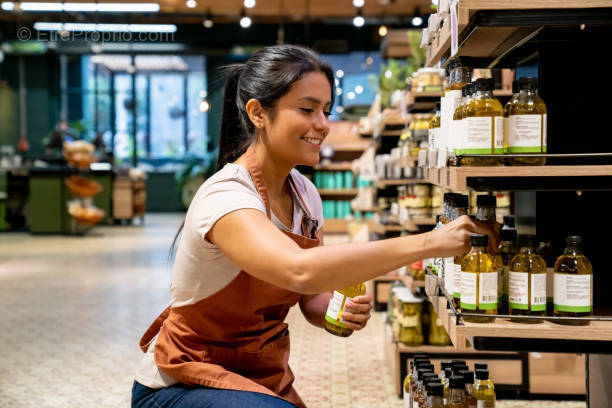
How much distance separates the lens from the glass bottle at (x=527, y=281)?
1660mm

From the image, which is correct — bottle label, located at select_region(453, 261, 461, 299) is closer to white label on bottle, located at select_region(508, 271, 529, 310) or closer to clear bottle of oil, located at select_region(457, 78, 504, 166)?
white label on bottle, located at select_region(508, 271, 529, 310)

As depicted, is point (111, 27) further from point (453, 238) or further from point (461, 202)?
point (453, 238)

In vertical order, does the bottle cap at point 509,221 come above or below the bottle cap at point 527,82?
below

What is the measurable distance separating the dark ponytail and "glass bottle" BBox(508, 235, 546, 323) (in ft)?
2.05

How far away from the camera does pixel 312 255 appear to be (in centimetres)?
146

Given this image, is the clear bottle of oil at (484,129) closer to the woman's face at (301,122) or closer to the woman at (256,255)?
the woman at (256,255)

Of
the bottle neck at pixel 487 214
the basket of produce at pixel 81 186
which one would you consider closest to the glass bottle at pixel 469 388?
the bottle neck at pixel 487 214

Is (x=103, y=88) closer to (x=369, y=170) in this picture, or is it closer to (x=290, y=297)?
(x=369, y=170)

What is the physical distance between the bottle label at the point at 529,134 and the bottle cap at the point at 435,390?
64 cm

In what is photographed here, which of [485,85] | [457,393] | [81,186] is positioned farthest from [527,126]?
[81,186]

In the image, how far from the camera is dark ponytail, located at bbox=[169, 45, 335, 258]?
1.78m

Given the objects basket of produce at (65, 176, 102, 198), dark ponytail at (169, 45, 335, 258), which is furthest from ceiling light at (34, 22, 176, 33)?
dark ponytail at (169, 45, 335, 258)

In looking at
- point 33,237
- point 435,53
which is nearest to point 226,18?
point 33,237

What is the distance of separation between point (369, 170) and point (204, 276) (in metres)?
4.57
